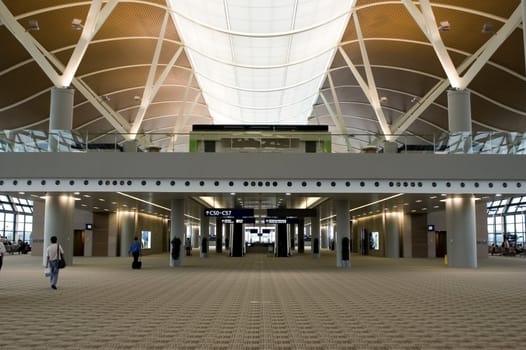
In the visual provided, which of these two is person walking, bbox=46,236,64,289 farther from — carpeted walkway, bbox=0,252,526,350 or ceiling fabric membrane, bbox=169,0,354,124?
ceiling fabric membrane, bbox=169,0,354,124

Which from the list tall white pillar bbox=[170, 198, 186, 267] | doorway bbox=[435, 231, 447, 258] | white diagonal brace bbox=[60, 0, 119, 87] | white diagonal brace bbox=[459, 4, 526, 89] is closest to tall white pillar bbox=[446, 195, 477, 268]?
white diagonal brace bbox=[459, 4, 526, 89]

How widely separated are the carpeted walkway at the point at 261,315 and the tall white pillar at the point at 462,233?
28.5 feet

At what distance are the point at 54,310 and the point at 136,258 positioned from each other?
1453cm

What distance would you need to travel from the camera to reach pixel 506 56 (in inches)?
1259

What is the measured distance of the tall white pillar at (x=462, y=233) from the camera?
2670cm

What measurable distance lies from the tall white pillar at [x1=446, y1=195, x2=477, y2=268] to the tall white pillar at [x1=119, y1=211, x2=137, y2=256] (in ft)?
79.5

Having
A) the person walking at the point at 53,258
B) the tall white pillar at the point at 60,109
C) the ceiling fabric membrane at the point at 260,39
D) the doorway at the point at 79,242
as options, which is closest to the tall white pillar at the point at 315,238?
the ceiling fabric membrane at the point at 260,39

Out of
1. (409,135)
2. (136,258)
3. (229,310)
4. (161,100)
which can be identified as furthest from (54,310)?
(161,100)

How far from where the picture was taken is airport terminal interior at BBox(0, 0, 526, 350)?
10289mm

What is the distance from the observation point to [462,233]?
26891mm

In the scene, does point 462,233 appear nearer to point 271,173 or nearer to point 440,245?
point 271,173

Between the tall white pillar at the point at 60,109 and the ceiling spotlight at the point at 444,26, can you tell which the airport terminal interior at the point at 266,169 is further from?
the ceiling spotlight at the point at 444,26

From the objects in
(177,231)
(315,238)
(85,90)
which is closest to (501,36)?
(177,231)

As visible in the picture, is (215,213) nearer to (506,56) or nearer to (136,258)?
(136,258)
